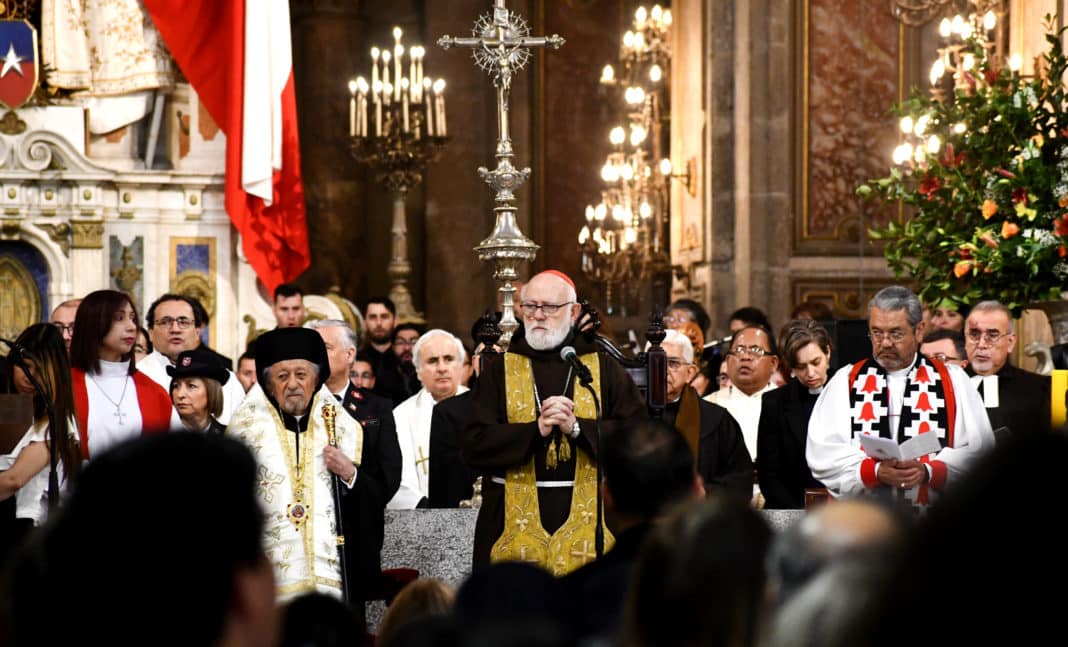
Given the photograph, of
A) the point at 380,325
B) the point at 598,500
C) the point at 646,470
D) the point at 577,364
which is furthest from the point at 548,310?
the point at 380,325

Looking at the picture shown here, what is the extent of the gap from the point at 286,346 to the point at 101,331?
2.88 ft

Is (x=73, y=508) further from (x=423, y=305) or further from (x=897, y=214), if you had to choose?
(x=423, y=305)

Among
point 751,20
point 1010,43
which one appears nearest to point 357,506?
point 1010,43

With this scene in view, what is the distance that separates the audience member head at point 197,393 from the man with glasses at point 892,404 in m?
2.68

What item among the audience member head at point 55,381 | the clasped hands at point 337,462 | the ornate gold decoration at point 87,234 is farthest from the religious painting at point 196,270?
the clasped hands at point 337,462

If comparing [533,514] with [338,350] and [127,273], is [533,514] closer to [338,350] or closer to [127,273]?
[338,350]

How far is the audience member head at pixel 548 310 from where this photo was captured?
6.20m

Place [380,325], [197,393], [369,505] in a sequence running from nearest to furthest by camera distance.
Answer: [369,505]
[197,393]
[380,325]

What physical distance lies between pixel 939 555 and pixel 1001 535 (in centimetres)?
6

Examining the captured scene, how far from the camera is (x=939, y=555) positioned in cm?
143

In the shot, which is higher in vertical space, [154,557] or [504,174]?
[504,174]

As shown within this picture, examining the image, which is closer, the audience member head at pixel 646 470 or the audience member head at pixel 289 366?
the audience member head at pixel 646 470

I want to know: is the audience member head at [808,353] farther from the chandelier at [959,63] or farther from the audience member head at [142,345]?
the audience member head at [142,345]

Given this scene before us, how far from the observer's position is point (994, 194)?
830 centimetres
